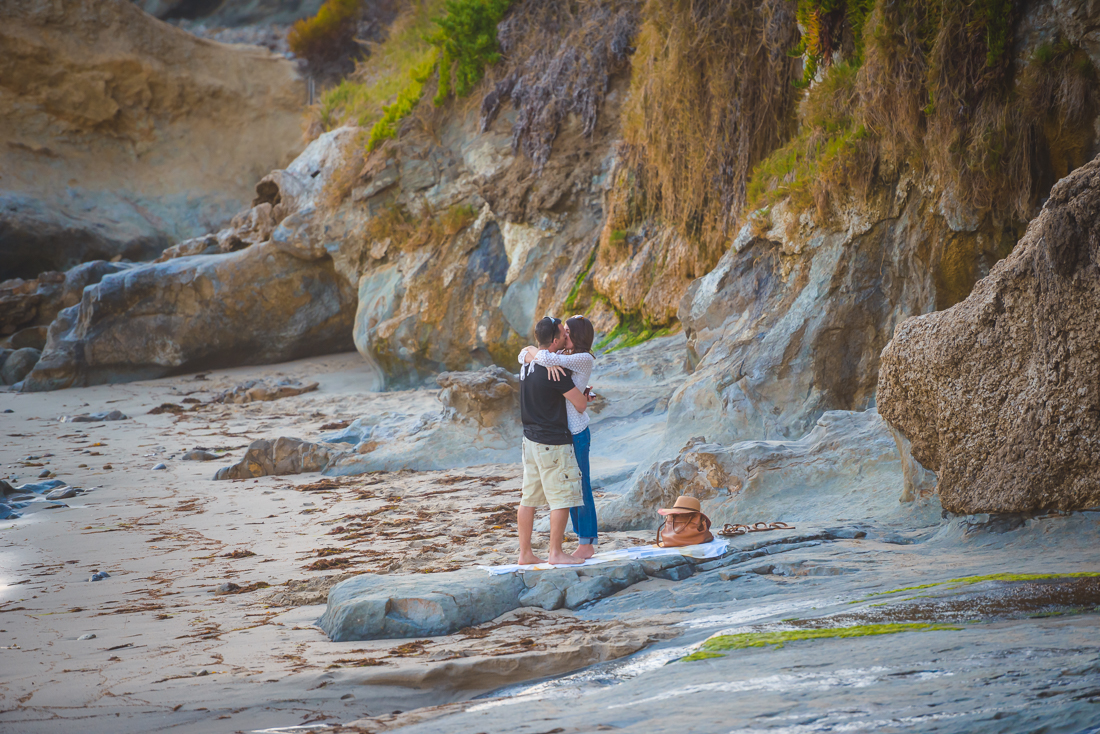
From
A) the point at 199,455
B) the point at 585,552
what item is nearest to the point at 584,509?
the point at 585,552

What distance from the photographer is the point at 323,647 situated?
121 inches

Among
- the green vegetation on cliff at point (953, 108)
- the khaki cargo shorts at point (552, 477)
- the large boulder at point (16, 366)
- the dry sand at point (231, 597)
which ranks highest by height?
the green vegetation on cliff at point (953, 108)

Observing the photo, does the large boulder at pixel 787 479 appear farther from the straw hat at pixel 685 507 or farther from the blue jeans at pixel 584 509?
the blue jeans at pixel 584 509

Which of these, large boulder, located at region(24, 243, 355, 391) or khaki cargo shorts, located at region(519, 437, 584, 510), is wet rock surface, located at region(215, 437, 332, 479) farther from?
large boulder, located at region(24, 243, 355, 391)

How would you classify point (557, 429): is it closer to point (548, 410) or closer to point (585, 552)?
point (548, 410)

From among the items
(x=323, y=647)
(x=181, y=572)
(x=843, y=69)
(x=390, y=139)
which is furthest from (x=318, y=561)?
(x=390, y=139)

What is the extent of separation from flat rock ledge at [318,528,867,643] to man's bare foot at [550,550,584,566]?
0.14 m

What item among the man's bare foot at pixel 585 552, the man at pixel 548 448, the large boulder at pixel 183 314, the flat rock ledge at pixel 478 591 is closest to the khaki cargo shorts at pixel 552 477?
the man at pixel 548 448

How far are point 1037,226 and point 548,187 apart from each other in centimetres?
867

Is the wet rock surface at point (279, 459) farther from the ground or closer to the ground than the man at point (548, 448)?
closer to the ground

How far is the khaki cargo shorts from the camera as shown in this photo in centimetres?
405

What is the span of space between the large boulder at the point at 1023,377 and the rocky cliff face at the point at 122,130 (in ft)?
69.6

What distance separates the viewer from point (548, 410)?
4.16 m

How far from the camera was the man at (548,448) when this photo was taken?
405cm
